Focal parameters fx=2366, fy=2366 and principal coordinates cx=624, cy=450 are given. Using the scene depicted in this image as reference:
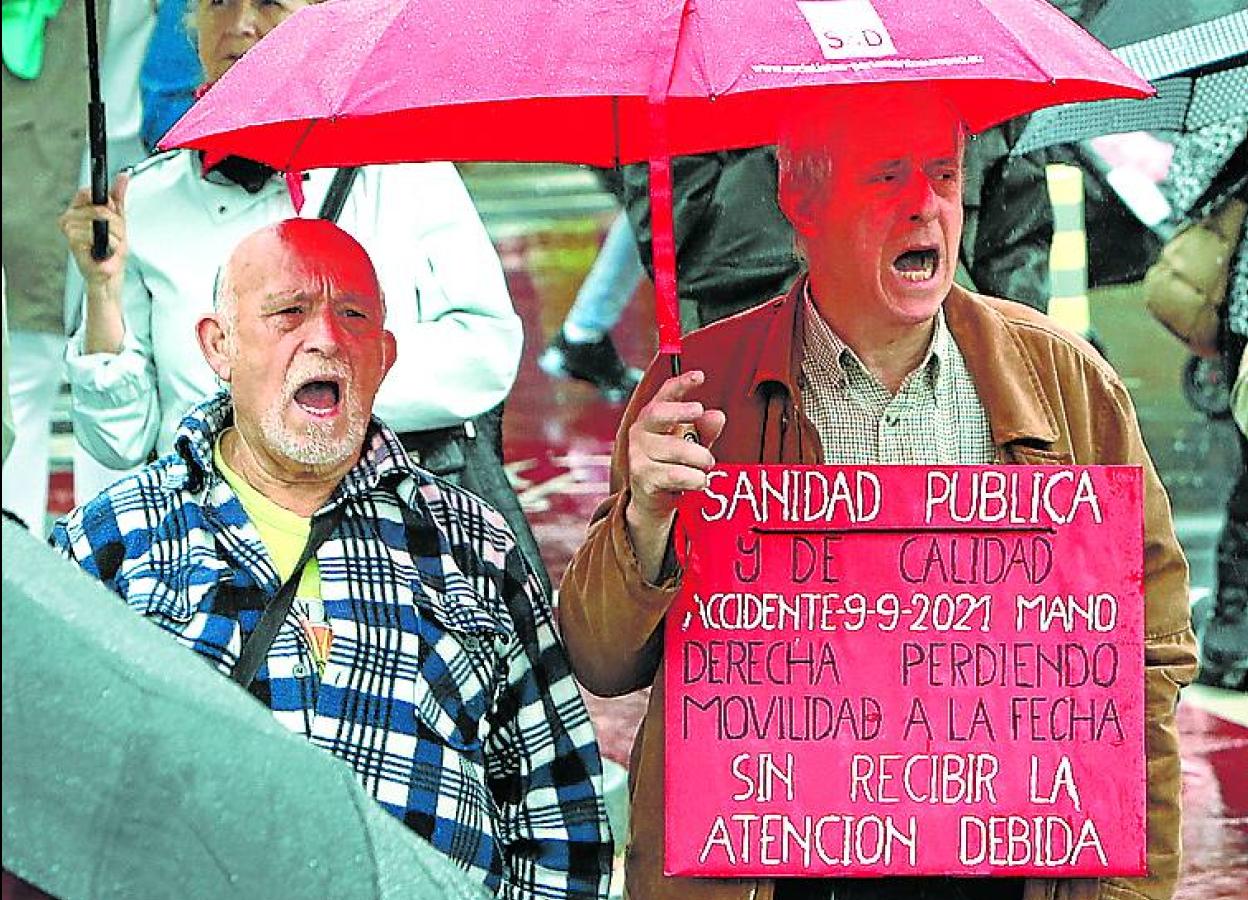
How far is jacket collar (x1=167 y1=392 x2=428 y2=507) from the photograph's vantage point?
12.4ft

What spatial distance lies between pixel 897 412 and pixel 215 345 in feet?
3.70

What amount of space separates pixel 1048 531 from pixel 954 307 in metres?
0.41

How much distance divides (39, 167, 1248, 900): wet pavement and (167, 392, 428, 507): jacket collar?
1689mm

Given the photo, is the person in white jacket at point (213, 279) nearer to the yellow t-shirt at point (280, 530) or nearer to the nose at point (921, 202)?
the yellow t-shirt at point (280, 530)

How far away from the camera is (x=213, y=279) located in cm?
486

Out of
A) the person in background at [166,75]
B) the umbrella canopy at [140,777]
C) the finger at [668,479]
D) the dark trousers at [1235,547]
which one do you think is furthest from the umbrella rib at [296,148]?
the dark trousers at [1235,547]

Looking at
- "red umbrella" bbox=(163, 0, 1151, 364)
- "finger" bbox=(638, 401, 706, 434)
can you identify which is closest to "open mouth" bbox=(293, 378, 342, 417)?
"red umbrella" bbox=(163, 0, 1151, 364)

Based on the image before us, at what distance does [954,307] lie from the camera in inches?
155

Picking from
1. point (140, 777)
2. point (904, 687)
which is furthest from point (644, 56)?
point (140, 777)

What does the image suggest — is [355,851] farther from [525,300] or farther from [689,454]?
[525,300]

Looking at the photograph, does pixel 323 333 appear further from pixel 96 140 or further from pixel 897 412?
pixel 96 140

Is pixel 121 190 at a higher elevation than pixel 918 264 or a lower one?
higher

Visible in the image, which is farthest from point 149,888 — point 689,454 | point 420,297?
point 420,297

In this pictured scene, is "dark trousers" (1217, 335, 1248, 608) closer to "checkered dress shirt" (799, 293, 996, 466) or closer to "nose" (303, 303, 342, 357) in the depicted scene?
"checkered dress shirt" (799, 293, 996, 466)
